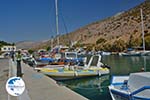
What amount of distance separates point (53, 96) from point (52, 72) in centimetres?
1625

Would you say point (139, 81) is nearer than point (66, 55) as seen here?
Yes

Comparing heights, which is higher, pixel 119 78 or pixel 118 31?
pixel 118 31

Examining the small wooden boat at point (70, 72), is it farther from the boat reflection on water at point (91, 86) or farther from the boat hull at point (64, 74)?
the boat reflection on water at point (91, 86)

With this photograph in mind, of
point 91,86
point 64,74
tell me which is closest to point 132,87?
point 91,86

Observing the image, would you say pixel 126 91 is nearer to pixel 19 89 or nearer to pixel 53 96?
pixel 53 96

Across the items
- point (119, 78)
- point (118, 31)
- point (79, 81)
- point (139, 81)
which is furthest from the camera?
point (118, 31)

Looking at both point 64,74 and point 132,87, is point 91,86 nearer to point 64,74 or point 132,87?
point 64,74

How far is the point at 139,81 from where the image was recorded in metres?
11.9

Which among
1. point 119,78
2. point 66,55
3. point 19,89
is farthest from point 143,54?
point 19,89

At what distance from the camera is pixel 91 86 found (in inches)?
965

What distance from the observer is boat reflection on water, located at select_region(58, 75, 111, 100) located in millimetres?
19341

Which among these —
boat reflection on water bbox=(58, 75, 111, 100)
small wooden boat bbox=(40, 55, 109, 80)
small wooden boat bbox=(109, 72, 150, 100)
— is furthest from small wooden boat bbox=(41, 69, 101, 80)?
small wooden boat bbox=(109, 72, 150, 100)

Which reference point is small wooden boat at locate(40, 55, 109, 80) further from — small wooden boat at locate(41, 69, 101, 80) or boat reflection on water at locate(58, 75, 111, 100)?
boat reflection on water at locate(58, 75, 111, 100)

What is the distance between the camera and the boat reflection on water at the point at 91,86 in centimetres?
1934
